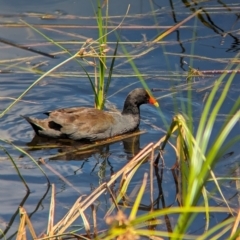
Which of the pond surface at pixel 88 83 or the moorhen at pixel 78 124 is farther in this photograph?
the moorhen at pixel 78 124

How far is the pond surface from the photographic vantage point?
6.91 m

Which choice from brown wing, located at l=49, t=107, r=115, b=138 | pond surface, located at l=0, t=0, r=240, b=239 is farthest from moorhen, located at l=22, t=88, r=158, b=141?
pond surface, located at l=0, t=0, r=240, b=239

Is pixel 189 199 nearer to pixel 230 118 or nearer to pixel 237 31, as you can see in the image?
pixel 230 118

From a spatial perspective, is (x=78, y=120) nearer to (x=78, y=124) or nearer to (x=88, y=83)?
(x=78, y=124)

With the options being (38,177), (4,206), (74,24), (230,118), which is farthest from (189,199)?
(74,24)

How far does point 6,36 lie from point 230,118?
6.58 m

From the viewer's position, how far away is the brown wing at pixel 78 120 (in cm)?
Answer: 843

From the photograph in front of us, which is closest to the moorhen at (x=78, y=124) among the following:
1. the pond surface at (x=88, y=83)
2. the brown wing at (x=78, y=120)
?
the brown wing at (x=78, y=120)

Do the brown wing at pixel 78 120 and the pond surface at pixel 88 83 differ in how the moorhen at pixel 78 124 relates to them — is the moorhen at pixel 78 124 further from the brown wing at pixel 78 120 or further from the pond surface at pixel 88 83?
the pond surface at pixel 88 83

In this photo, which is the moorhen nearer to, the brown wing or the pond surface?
the brown wing

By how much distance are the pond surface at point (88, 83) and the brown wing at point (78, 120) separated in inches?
11.8

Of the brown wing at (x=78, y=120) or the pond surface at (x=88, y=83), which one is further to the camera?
the brown wing at (x=78, y=120)

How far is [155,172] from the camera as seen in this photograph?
23.6 ft

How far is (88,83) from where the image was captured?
30.9ft
